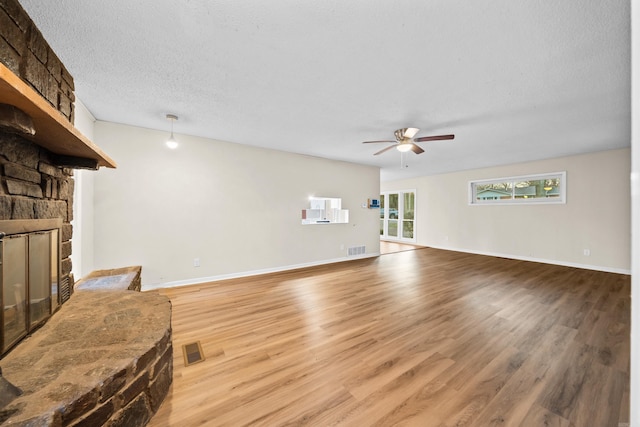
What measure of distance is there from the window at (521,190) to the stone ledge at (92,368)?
23.8 feet

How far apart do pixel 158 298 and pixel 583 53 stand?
3.85 meters

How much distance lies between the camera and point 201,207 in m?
3.85

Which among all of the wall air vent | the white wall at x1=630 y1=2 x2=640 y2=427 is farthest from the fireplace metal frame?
the wall air vent

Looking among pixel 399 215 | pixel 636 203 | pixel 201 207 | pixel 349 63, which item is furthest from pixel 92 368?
pixel 399 215

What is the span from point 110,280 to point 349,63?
10.4ft

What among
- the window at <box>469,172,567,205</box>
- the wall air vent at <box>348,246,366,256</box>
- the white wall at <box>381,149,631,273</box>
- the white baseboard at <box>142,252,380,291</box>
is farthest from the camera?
the wall air vent at <box>348,246,366,256</box>

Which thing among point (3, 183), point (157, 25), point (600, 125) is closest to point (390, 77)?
point (157, 25)

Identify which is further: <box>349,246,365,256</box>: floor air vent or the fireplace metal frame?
<box>349,246,365,256</box>: floor air vent

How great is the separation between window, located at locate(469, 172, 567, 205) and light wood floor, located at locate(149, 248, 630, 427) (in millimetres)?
2313

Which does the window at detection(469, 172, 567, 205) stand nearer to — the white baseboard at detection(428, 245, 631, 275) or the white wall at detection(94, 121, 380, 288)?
the white baseboard at detection(428, 245, 631, 275)

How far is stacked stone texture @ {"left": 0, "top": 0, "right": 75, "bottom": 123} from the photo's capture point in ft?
3.66

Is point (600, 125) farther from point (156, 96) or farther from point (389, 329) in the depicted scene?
point (156, 96)

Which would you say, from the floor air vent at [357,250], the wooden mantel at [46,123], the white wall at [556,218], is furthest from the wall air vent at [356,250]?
the wooden mantel at [46,123]

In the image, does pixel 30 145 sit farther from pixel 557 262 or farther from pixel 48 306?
pixel 557 262
